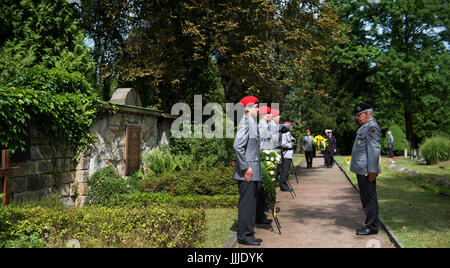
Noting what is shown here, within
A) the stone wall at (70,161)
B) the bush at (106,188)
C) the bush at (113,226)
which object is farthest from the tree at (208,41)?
the bush at (113,226)

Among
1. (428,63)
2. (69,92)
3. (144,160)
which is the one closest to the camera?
(69,92)

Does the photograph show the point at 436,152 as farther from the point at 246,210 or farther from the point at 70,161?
the point at 70,161

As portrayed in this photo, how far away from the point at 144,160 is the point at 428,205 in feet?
26.8

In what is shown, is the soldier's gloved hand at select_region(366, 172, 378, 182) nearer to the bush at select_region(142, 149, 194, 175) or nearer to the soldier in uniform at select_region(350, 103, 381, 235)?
the soldier in uniform at select_region(350, 103, 381, 235)

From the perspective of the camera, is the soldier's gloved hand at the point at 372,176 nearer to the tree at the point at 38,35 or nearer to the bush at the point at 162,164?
the bush at the point at 162,164

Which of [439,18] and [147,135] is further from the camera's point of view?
[439,18]

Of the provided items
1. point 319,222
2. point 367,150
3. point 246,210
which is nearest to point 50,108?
point 246,210

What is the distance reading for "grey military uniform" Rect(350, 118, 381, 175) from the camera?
21.2ft

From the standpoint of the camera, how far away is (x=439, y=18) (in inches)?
1157

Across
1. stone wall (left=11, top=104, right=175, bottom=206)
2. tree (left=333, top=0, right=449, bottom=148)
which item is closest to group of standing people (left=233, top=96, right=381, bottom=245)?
stone wall (left=11, top=104, right=175, bottom=206)

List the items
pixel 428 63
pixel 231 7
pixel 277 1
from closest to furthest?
1. pixel 231 7
2. pixel 277 1
3. pixel 428 63

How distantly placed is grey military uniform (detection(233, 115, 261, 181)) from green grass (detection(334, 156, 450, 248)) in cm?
264
